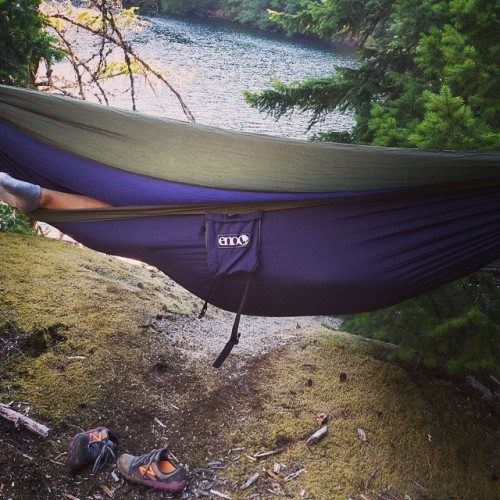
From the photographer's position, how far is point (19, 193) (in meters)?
1.51

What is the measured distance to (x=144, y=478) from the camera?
4.46 ft

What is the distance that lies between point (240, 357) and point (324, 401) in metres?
0.43

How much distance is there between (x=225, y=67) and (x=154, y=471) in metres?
13.1

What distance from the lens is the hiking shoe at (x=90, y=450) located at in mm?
1350

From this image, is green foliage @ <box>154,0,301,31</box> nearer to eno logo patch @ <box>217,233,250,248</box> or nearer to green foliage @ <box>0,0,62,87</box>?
green foliage @ <box>0,0,62,87</box>

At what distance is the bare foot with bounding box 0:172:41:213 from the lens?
4.90ft

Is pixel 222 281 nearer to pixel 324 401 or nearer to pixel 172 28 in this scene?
pixel 324 401

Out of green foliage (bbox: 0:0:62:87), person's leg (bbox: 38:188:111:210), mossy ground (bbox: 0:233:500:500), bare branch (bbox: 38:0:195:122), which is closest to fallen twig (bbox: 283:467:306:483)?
mossy ground (bbox: 0:233:500:500)

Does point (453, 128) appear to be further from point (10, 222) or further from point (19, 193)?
point (10, 222)

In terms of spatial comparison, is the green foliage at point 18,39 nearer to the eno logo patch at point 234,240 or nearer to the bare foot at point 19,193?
the bare foot at point 19,193

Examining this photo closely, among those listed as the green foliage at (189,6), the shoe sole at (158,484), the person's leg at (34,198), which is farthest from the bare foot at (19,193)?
the green foliage at (189,6)

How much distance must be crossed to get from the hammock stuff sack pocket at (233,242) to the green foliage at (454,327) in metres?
0.72

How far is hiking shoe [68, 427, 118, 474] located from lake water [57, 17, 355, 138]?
24.5ft

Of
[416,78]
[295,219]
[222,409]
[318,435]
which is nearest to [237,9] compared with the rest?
[416,78]
